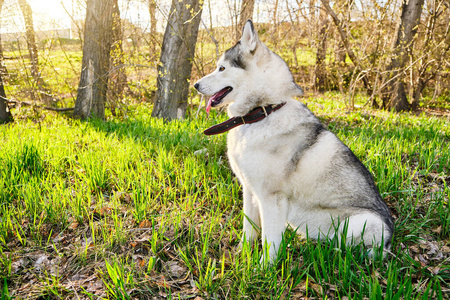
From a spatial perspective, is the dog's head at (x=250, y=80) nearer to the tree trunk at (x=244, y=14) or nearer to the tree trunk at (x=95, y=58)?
the tree trunk at (x=244, y=14)

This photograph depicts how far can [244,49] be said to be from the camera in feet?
8.73

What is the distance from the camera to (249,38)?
2.60m

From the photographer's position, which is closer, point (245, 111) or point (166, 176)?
point (245, 111)

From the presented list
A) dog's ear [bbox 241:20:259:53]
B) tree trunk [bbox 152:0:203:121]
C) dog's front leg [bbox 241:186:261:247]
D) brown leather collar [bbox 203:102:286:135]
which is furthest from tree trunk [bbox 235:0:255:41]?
dog's front leg [bbox 241:186:261:247]

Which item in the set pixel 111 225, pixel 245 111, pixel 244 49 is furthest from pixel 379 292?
pixel 111 225

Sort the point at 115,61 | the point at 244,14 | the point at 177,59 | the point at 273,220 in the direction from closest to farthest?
the point at 273,220 → the point at 177,59 → the point at 115,61 → the point at 244,14

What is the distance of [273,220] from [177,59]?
4785 millimetres

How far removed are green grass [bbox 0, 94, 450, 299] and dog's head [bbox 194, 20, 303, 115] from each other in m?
1.03

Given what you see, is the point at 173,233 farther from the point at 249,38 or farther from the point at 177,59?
the point at 177,59

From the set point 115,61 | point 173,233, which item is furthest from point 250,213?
point 115,61

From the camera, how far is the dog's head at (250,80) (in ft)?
8.61

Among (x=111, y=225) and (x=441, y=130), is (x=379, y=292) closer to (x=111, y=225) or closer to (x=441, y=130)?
(x=111, y=225)

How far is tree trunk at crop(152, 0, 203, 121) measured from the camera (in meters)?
6.07

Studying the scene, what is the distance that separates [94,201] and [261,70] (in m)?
2.22
